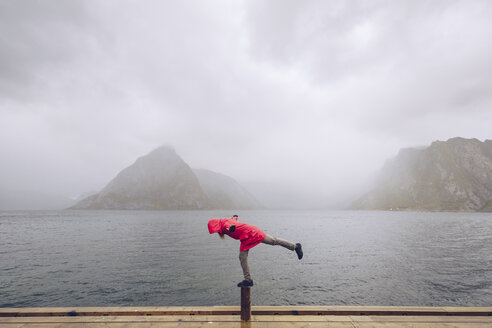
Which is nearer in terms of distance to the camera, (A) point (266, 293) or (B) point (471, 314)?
(B) point (471, 314)

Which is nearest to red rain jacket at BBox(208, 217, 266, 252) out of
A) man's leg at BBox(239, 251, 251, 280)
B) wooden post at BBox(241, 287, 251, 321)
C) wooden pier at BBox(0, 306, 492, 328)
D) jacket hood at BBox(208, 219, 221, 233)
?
jacket hood at BBox(208, 219, 221, 233)

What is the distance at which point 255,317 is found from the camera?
28.4 feet

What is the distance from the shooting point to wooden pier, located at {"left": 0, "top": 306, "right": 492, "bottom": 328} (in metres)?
8.12

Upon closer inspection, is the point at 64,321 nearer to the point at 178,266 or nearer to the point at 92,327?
the point at 92,327

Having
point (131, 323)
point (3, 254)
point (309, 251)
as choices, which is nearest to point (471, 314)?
point (131, 323)

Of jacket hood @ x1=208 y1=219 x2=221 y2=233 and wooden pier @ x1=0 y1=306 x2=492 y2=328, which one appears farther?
jacket hood @ x1=208 y1=219 x2=221 y2=233

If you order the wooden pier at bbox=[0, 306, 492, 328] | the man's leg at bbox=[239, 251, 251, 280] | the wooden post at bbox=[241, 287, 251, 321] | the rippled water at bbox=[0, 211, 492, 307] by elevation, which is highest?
the man's leg at bbox=[239, 251, 251, 280]

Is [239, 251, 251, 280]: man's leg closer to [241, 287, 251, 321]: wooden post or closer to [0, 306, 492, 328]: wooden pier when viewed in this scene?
[241, 287, 251, 321]: wooden post

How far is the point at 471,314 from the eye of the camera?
8812 mm

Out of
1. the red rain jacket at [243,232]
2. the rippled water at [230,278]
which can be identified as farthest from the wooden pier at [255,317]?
the rippled water at [230,278]

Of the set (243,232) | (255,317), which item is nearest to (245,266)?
(243,232)

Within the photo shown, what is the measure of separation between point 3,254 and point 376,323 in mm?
51252

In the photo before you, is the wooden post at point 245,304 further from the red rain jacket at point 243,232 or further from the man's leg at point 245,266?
the red rain jacket at point 243,232

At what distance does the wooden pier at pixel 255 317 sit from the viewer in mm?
8117
